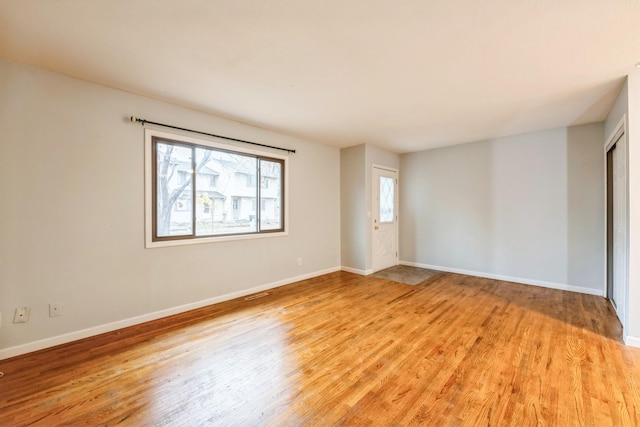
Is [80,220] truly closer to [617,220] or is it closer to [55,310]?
[55,310]

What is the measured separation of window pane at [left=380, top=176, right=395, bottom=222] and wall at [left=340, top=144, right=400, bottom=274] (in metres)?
0.41

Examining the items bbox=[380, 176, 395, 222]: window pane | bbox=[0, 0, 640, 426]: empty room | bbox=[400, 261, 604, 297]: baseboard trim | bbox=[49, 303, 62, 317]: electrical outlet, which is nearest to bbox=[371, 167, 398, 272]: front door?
bbox=[380, 176, 395, 222]: window pane

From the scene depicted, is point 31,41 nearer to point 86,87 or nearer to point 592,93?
point 86,87

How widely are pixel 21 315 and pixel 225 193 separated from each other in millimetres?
2244

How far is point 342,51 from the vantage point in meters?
2.13

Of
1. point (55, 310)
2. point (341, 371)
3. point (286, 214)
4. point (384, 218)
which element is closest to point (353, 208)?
point (384, 218)

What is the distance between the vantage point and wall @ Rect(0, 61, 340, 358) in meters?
2.28

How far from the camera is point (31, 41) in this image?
2018mm

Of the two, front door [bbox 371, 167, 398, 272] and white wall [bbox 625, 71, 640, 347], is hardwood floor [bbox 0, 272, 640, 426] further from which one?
front door [bbox 371, 167, 398, 272]

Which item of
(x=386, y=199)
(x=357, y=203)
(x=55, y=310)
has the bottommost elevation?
(x=55, y=310)

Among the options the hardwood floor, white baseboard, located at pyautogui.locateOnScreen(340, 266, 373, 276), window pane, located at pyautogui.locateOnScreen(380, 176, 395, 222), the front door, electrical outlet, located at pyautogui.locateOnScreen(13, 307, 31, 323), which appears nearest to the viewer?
the hardwood floor

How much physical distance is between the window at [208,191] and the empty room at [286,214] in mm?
30

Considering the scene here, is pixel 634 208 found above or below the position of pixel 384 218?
above

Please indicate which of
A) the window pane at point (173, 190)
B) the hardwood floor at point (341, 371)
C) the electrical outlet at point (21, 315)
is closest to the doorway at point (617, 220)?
the hardwood floor at point (341, 371)
